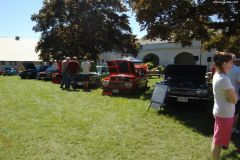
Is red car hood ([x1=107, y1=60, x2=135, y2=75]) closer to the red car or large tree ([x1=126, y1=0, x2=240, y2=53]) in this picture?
the red car

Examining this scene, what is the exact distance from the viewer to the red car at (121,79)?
1686 cm

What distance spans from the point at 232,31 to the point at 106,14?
23.9 m

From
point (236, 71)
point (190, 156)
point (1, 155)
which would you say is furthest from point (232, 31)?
point (1, 155)

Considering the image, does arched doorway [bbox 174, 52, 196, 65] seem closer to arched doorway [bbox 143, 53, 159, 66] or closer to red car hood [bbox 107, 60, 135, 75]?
arched doorway [bbox 143, 53, 159, 66]

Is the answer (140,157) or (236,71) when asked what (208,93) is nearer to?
(236,71)

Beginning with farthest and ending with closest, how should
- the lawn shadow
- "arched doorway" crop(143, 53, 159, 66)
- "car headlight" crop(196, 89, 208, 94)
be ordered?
"arched doorway" crop(143, 53, 159, 66)
"car headlight" crop(196, 89, 208, 94)
the lawn shadow

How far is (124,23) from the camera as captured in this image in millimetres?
43062

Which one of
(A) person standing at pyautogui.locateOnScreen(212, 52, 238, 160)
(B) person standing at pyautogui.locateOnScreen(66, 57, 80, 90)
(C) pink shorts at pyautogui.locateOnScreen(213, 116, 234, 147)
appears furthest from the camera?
(B) person standing at pyautogui.locateOnScreen(66, 57, 80, 90)

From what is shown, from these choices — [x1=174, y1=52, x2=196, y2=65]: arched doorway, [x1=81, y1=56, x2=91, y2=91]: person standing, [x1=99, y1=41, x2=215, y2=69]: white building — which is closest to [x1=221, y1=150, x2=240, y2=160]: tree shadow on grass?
[x1=81, y1=56, x2=91, y2=91]: person standing

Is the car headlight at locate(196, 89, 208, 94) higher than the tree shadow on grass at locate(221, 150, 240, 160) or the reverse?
higher

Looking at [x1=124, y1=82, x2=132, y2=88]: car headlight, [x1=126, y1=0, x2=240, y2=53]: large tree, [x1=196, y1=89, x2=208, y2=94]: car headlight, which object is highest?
[x1=126, y1=0, x2=240, y2=53]: large tree

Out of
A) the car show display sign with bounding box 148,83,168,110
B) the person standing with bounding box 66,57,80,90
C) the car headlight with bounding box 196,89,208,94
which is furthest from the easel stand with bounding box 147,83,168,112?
the person standing with bounding box 66,57,80,90

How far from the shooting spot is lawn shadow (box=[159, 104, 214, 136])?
9356 mm

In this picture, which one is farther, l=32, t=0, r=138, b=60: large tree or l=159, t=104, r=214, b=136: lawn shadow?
l=32, t=0, r=138, b=60: large tree
